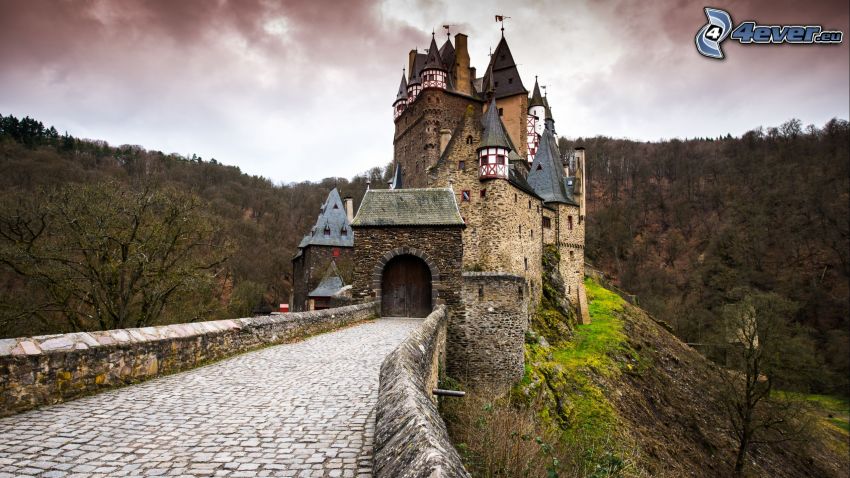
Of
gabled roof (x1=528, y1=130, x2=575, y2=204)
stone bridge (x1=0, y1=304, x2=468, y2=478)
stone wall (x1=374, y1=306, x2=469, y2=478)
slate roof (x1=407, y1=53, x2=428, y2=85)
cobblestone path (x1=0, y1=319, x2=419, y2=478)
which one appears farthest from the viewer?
slate roof (x1=407, y1=53, x2=428, y2=85)

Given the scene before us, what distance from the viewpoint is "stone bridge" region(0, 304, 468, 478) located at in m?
3.56

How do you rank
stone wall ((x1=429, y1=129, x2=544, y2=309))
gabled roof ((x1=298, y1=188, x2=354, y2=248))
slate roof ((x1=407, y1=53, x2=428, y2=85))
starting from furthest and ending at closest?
gabled roof ((x1=298, y1=188, x2=354, y2=248)), slate roof ((x1=407, y1=53, x2=428, y2=85)), stone wall ((x1=429, y1=129, x2=544, y2=309))

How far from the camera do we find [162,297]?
17438 mm

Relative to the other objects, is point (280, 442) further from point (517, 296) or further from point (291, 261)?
point (291, 261)

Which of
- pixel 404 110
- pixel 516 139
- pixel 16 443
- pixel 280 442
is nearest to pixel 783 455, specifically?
pixel 516 139

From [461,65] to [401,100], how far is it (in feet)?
21.6

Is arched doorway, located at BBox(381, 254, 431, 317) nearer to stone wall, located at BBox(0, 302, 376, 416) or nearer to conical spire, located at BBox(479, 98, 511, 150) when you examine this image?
stone wall, located at BBox(0, 302, 376, 416)

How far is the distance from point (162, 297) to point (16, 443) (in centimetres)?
1494

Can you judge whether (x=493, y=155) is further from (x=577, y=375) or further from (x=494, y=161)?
(x=577, y=375)

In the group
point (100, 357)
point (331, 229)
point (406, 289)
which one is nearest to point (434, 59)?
point (331, 229)

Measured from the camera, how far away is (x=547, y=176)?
32.7m

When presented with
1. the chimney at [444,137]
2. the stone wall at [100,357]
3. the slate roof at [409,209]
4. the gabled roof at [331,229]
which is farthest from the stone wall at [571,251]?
the stone wall at [100,357]

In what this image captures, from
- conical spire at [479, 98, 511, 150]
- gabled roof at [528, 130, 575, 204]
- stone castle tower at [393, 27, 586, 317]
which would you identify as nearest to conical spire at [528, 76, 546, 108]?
stone castle tower at [393, 27, 586, 317]

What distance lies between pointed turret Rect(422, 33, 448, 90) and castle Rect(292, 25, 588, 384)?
0.29 ft
